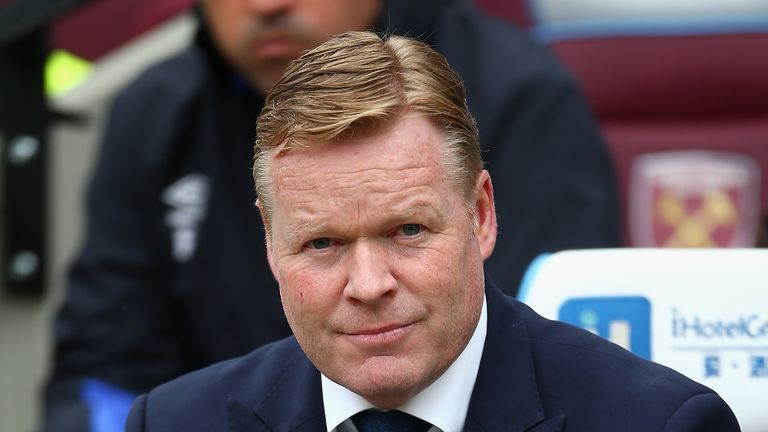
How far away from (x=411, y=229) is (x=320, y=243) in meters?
0.10

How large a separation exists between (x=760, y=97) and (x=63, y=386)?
2015 millimetres

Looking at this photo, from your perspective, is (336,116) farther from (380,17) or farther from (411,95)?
(380,17)

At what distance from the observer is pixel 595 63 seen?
13.6ft

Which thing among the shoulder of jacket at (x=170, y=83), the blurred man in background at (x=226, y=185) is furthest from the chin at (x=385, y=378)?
the shoulder of jacket at (x=170, y=83)

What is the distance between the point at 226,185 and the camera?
3.29 m

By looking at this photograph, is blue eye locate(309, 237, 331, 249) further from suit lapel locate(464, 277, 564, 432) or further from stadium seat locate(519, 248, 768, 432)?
stadium seat locate(519, 248, 768, 432)

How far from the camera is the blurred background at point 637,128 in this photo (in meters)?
3.73

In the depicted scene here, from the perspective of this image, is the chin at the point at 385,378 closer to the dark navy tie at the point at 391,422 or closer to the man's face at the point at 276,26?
Answer: the dark navy tie at the point at 391,422

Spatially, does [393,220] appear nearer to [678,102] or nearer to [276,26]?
[276,26]

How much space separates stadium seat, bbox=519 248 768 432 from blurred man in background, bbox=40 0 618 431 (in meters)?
0.81

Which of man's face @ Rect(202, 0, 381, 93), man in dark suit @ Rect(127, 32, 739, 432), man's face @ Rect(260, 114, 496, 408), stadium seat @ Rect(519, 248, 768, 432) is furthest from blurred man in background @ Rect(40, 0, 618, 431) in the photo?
man's face @ Rect(260, 114, 496, 408)

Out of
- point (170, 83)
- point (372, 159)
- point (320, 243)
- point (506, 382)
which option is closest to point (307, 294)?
point (320, 243)

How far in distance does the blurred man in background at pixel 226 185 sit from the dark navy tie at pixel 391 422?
109 cm

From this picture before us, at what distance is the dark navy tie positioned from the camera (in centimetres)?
186
